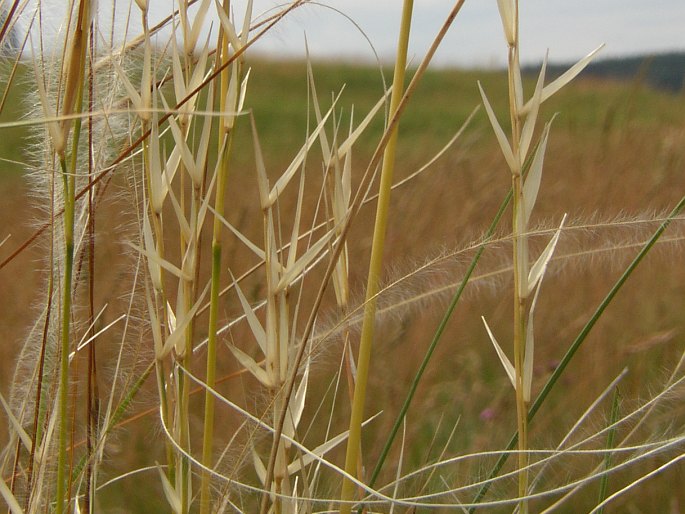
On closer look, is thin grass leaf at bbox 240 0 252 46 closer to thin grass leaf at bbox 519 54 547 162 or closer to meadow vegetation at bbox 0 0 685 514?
meadow vegetation at bbox 0 0 685 514

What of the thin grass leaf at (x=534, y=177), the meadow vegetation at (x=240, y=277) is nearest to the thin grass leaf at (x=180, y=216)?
the meadow vegetation at (x=240, y=277)

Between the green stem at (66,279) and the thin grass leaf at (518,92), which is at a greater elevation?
the thin grass leaf at (518,92)

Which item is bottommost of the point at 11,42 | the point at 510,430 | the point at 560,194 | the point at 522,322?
the point at 510,430

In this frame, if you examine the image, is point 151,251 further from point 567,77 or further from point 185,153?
point 567,77

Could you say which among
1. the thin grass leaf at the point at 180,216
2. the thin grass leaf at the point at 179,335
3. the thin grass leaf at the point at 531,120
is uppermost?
the thin grass leaf at the point at 531,120

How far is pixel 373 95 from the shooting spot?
11.4 m

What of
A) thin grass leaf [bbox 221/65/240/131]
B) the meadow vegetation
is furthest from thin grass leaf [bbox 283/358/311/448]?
thin grass leaf [bbox 221/65/240/131]

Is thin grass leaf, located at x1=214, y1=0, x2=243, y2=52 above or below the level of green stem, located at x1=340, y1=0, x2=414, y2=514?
above

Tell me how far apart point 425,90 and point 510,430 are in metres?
10.9

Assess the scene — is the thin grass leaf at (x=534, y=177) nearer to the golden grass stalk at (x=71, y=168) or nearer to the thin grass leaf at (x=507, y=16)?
the thin grass leaf at (x=507, y=16)

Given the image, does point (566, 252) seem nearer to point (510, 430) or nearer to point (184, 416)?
point (184, 416)

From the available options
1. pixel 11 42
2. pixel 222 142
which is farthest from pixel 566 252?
pixel 11 42

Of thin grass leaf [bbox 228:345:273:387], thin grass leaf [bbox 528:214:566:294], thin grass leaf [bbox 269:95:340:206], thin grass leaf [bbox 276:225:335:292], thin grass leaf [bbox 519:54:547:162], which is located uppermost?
thin grass leaf [bbox 519:54:547:162]

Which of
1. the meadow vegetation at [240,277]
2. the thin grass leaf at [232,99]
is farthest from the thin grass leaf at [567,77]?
the thin grass leaf at [232,99]
